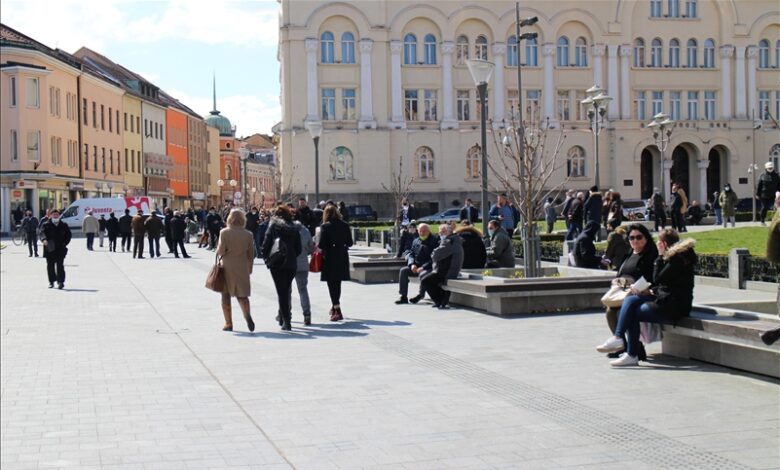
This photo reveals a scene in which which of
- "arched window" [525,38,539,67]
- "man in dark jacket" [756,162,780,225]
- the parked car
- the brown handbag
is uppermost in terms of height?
"arched window" [525,38,539,67]

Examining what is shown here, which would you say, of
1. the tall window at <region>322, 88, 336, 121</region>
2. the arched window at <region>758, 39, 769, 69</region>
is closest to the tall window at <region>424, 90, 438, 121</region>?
the tall window at <region>322, 88, 336, 121</region>

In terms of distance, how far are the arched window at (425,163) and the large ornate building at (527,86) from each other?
0.14 meters

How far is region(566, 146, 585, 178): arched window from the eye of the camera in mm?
65812

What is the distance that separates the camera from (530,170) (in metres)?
17.1

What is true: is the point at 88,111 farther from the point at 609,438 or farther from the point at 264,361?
the point at 609,438

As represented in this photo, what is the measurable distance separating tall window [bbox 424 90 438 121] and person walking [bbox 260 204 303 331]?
51002 mm

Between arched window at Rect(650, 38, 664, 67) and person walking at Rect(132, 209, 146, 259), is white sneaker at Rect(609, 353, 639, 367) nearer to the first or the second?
person walking at Rect(132, 209, 146, 259)

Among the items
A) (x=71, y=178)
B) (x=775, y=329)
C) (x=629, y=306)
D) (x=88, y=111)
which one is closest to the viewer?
(x=775, y=329)

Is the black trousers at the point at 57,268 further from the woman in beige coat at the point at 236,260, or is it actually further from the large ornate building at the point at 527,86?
the large ornate building at the point at 527,86

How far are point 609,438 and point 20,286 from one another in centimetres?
1859

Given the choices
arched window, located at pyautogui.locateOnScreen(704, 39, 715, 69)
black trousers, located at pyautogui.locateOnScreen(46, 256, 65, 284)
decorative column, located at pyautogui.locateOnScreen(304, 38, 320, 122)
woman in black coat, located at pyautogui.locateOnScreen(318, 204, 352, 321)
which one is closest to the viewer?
woman in black coat, located at pyautogui.locateOnScreen(318, 204, 352, 321)

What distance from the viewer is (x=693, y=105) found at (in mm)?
66812

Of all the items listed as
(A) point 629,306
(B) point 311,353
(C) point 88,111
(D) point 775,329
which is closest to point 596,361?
(A) point 629,306

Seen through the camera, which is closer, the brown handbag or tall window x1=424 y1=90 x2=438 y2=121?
the brown handbag
